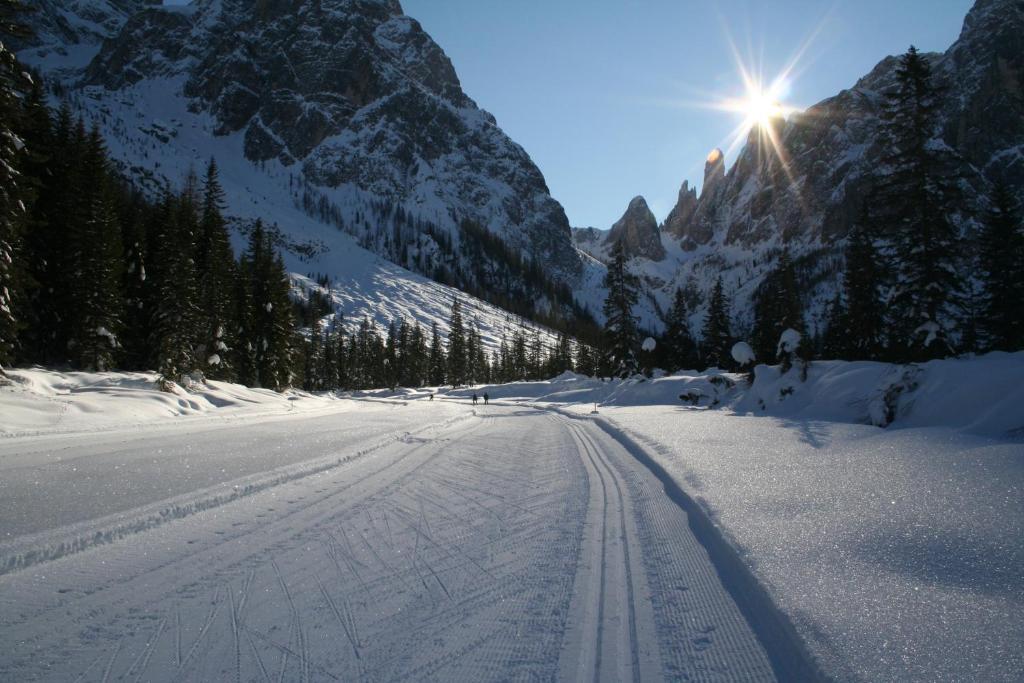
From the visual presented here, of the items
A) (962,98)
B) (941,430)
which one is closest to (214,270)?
(941,430)

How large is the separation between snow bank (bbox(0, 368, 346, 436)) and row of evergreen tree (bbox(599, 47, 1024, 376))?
2253 cm

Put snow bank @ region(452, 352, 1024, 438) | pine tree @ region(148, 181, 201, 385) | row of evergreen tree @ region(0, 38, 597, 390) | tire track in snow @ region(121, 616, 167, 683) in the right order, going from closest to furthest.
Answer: tire track in snow @ region(121, 616, 167, 683) < snow bank @ region(452, 352, 1024, 438) < row of evergreen tree @ region(0, 38, 597, 390) < pine tree @ region(148, 181, 201, 385)

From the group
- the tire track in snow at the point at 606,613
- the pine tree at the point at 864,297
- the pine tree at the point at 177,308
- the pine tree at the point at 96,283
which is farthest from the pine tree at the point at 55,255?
the pine tree at the point at 864,297

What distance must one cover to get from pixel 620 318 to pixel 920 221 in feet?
84.3

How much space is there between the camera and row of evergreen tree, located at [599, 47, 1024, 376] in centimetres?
1878

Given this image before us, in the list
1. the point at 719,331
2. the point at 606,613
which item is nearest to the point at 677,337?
the point at 719,331

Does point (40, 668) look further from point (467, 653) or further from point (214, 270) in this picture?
point (214, 270)

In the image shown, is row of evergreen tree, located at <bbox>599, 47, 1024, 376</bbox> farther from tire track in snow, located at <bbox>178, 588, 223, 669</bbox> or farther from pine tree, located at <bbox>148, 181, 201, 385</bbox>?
pine tree, located at <bbox>148, 181, 201, 385</bbox>

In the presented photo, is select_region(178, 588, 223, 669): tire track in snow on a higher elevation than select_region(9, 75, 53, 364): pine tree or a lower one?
lower

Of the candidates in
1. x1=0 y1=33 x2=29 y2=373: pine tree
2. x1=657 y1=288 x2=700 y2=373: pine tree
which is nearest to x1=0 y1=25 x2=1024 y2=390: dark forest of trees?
x1=0 y1=33 x2=29 y2=373: pine tree

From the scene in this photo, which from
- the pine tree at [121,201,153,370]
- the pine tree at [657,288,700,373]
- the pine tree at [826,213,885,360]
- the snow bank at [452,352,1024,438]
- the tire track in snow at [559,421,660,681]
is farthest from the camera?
the pine tree at [657,288,700,373]

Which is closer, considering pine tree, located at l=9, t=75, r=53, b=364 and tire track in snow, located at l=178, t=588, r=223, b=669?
tire track in snow, located at l=178, t=588, r=223, b=669

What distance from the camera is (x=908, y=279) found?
19344mm

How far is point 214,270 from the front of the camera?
34312mm
